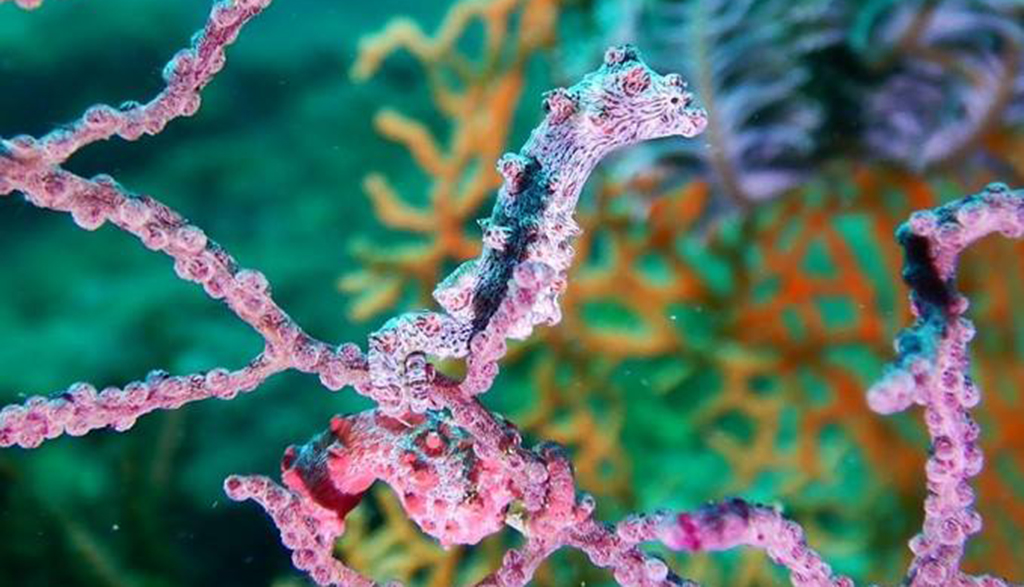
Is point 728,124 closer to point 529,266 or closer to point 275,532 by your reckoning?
point 275,532

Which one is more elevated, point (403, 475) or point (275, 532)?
point (275, 532)

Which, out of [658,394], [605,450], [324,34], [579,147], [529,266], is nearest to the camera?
[529,266]

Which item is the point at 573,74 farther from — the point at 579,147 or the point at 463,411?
the point at 463,411

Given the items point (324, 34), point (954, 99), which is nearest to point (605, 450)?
point (954, 99)

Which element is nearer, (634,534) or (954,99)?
(634,534)

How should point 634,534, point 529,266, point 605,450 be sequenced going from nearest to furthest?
point 529,266
point 634,534
point 605,450

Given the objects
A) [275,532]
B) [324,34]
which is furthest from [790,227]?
[324,34]

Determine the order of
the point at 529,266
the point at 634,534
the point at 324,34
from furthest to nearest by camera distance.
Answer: the point at 324,34
the point at 634,534
the point at 529,266

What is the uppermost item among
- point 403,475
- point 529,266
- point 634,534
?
point 529,266

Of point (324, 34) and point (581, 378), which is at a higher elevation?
point (324, 34)
